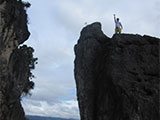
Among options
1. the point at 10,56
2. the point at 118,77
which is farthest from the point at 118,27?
the point at 10,56

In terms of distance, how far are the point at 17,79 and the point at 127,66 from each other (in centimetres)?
1731

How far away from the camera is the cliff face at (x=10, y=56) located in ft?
66.4

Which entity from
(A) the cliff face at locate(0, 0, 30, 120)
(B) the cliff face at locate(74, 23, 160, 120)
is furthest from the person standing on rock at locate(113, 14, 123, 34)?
(A) the cliff face at locate(0, 0, 30, 120)

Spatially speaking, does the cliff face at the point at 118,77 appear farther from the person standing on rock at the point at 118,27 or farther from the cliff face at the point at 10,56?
the cliff face at the point at 10,56

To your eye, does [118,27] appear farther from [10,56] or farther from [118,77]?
[10,56]

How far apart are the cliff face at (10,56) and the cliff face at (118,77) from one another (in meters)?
8.71

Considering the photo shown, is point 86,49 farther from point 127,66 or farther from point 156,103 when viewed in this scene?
point 156,103

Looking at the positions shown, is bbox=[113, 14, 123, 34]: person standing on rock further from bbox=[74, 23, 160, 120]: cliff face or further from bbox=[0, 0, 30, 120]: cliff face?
bbox=[0, 0, 30, 120]: cliff face

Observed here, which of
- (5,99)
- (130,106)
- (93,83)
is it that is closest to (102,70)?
(93,83)

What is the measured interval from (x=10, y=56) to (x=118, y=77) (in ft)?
46.5

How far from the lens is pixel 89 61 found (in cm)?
1700

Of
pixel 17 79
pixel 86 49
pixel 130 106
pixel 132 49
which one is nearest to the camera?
pixel 130 106

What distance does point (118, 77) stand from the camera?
43.9 ft

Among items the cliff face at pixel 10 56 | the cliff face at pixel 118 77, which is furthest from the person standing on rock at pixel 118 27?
the cliff face at pixel 10 56
